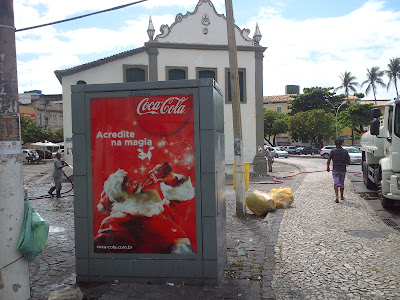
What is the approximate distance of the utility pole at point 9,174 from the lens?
378cm

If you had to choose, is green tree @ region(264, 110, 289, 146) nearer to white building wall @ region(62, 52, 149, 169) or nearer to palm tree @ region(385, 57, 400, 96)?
palm tree @ region(385, 57, 400, 96)

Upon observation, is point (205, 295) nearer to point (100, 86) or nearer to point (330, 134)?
point (100, 86)

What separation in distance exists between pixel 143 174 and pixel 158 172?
0.18 m

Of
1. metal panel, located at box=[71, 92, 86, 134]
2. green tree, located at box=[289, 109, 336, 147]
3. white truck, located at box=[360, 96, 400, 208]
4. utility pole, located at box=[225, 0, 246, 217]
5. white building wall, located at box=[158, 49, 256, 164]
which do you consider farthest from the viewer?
green tree, located at box=[289, 109, 336, 147]

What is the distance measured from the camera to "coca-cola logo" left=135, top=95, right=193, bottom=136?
14.6 ft

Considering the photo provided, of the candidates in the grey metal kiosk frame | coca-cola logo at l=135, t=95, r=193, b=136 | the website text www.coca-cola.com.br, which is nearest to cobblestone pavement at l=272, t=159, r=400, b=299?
the grey metal kiosk frame

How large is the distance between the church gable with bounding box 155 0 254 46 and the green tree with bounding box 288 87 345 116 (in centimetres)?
4241

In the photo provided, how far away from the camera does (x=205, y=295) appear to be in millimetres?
4258

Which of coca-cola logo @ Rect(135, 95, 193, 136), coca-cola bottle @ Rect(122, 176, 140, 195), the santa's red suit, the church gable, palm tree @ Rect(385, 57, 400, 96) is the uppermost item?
palm tree @ Rect(385, 57, 400, 96)

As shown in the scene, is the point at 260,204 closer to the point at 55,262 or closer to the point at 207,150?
the point at 55,262

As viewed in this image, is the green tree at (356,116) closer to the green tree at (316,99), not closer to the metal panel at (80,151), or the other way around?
the green tree at (316,99)

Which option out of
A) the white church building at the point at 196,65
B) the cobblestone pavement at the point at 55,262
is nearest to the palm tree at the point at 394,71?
the white church building at the point at 196,65

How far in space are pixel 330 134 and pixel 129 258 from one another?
56099 mm

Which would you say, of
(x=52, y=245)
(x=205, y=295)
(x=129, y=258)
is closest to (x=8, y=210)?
(x=129, y=258)
